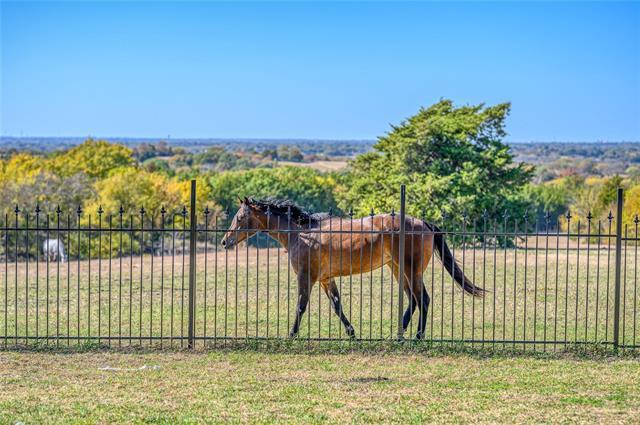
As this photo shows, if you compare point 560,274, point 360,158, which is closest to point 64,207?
point 360,158

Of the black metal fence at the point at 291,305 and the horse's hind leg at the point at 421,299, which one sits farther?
the horse's hind leg at the point at 421,299

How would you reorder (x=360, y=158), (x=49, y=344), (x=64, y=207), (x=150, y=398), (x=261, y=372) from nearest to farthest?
1. (x=150, y=398)
2. (x=261, y=372)
3. (x=49, y=344)
4. (x=64, y=207)
5. (x=360, y=158)

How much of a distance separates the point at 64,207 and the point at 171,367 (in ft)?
138

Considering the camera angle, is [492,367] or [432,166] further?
[432,166]

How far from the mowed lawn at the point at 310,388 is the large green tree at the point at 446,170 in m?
33.0

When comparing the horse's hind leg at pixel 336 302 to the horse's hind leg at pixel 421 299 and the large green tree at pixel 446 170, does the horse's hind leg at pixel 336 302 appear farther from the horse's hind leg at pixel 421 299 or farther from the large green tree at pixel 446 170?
the large green tree at pixel 446 170

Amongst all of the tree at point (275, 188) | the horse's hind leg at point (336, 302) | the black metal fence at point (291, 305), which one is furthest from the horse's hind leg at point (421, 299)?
the tree at point (275, 188)

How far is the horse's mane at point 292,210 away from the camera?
14.3 meters

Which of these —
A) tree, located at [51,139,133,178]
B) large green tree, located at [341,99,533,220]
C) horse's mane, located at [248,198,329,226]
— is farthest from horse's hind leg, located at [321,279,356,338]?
tree, located at [51,139,133,178]

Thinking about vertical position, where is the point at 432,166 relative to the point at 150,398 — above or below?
above

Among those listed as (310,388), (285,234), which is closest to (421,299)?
(285,234)

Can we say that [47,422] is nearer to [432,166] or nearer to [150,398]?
[150,398]

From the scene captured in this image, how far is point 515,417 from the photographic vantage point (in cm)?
928

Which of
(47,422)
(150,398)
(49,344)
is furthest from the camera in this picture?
(49,344)
